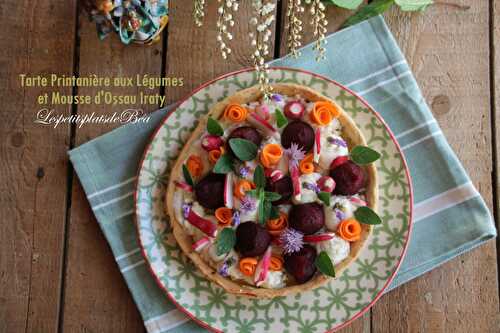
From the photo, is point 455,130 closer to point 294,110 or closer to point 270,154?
point 294,110

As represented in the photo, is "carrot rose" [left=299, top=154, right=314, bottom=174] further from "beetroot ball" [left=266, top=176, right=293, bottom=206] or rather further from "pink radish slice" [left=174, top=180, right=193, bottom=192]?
"pink radish slice" [left=174, top=180, right=193, bottom=192]

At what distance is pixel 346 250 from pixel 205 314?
495mm

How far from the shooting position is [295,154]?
1510 mm

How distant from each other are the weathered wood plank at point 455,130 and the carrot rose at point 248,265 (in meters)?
0.51

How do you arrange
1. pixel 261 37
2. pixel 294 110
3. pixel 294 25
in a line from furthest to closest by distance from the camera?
pixel 261 37 < pixel 294 110 < pixel 294 25

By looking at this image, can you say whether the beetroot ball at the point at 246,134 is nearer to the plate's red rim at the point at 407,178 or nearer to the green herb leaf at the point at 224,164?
the green herb leaf at the point at 224,164

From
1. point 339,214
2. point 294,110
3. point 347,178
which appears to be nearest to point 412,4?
point 294,110

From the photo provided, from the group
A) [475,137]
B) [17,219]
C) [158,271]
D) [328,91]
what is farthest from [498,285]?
[17,219]

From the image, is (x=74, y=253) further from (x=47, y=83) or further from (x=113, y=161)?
(x=47, y=83)

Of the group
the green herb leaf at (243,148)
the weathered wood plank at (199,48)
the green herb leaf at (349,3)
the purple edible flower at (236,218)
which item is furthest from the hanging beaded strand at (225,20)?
the purple edible flower at (236,218)

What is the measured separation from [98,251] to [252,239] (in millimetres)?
597

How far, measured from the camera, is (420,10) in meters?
1.80

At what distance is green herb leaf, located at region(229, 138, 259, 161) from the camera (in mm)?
1500

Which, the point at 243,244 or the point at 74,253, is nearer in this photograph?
the point at 243,244
